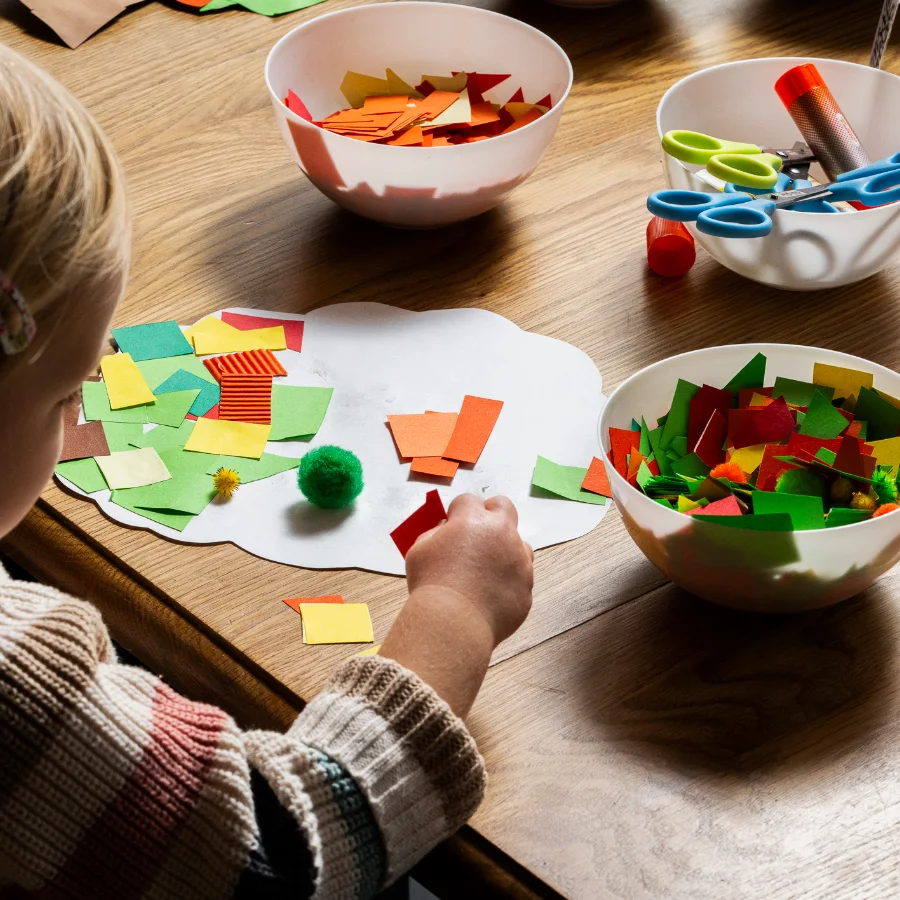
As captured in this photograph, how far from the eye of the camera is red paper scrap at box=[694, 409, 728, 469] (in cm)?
71

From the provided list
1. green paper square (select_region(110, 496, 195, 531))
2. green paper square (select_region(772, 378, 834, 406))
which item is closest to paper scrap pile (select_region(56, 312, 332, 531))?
green paper square (select_region(110, 496, 195, 531))

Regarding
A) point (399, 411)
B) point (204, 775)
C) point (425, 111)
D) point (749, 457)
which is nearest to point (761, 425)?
point (749, 457)

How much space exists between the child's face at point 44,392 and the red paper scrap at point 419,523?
0.21 meters

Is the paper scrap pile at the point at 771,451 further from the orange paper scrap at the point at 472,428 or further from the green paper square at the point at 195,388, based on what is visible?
the green paper square at the point at 195,388

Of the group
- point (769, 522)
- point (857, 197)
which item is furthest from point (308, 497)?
point (857, 197)

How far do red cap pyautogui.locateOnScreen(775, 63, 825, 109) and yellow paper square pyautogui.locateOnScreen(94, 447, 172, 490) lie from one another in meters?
0.59

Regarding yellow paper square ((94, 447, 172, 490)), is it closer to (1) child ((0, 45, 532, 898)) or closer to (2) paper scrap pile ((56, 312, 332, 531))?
(2) paper scrap pile ((56, 312, 332, 531))

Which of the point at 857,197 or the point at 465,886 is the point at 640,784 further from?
the point at 857,197

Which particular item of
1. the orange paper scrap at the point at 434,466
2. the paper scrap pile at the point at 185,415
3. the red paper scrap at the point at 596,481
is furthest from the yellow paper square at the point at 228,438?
the red paper scrap at the point at 596,481

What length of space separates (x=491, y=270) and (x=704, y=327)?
0.59 feet

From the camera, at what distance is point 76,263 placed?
544 millimetres

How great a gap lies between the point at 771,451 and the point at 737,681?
0.13 meters

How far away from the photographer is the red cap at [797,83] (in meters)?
0.98

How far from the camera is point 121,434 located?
810 millimetres
